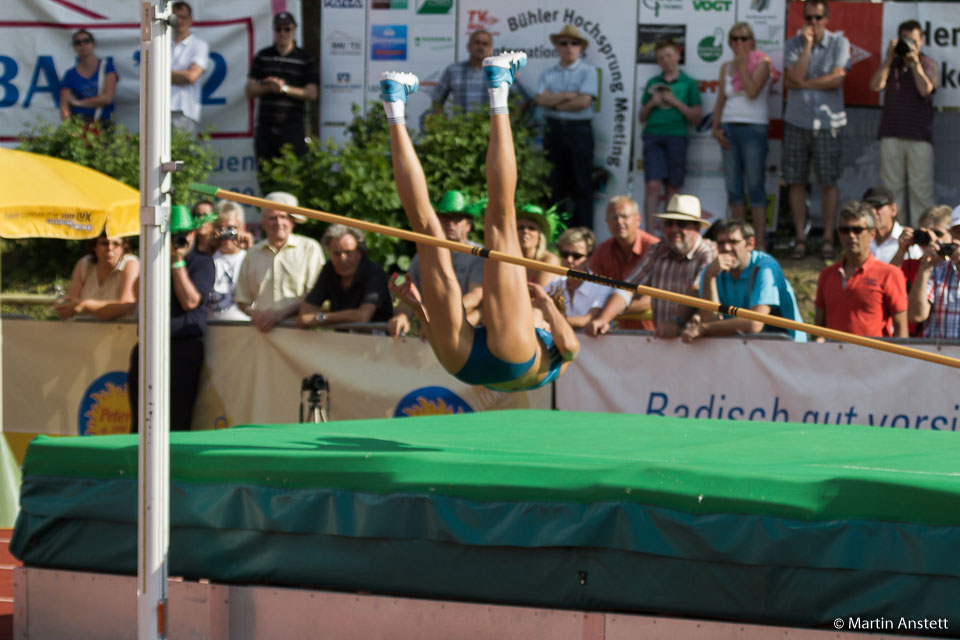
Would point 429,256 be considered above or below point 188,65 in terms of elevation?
below

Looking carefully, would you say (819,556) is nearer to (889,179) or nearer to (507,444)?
(507,444)

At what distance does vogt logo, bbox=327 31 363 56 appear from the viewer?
40.2 ft

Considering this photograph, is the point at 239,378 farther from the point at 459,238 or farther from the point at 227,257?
the point at 459,238

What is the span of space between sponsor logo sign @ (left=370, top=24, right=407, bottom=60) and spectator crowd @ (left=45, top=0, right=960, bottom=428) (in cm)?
62

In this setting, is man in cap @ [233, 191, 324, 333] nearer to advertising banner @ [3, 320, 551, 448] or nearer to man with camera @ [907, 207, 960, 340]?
advertising banner @ [3, 320, 551, 448]

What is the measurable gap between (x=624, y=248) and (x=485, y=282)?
8.88 ft

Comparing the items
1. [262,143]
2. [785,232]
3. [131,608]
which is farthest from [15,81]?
[131,608]

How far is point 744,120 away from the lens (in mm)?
10906

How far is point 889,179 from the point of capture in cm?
1108

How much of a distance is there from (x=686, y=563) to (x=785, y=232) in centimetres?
782

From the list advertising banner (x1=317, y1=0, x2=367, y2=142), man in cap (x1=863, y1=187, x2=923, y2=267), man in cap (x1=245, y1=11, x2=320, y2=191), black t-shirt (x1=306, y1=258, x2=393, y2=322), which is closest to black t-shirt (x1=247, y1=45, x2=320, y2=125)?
man in cap (x1=245, y1=11, x2=320, y2=191)

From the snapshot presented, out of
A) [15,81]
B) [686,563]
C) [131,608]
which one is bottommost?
[131,608]

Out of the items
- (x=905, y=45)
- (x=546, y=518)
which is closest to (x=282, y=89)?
(x=905, y=45)

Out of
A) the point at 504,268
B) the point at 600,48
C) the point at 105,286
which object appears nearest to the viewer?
the point at 504,268
